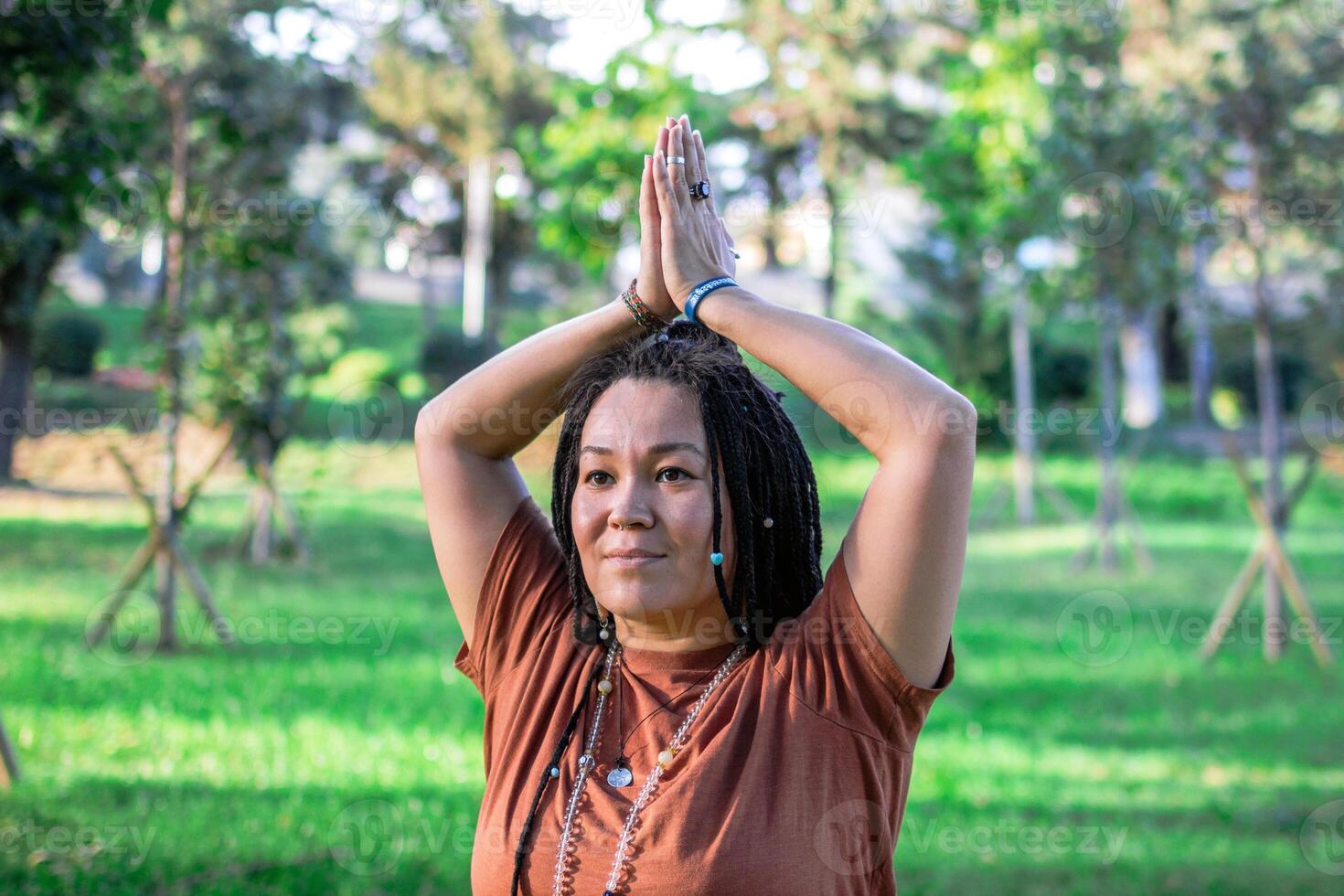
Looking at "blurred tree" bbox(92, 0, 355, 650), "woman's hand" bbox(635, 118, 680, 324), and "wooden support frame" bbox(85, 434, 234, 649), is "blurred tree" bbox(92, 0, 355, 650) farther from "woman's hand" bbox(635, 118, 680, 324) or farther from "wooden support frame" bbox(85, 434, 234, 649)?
"woman's hand" bbox(635, 118, 680, 324)

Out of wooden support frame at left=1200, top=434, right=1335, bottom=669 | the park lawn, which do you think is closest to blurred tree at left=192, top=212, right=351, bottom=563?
the park lawn

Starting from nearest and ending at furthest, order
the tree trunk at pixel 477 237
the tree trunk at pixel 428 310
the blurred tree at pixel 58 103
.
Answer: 1. the blurred tree at pixel 58 103
2. the tree trunk at pixel 477 237
3. the tree trunk at pixel 428 310

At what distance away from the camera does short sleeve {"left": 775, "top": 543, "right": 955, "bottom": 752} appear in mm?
2072

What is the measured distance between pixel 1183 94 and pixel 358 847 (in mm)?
8148

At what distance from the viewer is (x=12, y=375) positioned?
579 inches

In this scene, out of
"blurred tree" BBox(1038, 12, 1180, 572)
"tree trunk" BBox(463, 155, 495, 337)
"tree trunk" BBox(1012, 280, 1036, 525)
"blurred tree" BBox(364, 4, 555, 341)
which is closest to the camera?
"blurred tree" BBox(1038, 12, 1180, 572)

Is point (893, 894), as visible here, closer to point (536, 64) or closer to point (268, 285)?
point (268, 285)

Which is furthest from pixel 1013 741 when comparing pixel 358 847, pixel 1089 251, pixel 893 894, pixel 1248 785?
pixel 1089 251

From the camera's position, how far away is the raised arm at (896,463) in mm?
2043

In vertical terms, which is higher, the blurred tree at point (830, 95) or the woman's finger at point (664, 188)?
the blurred tree at point (830, 95)

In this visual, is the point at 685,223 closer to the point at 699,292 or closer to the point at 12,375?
the point at 699,292

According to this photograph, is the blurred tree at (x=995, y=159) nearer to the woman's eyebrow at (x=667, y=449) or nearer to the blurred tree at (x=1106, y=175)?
the blurred tree at (x=1106, y=175)

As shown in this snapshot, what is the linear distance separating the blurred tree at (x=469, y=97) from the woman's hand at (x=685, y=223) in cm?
2213

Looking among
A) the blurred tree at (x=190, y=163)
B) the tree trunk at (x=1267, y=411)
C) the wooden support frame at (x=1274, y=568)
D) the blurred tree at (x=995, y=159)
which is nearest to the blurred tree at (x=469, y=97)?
the blurred tree at (x=995, y=159)
